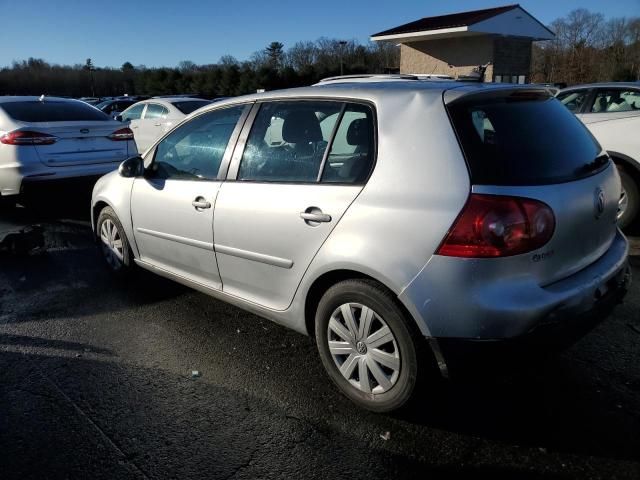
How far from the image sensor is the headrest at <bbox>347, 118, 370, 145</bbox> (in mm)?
2771

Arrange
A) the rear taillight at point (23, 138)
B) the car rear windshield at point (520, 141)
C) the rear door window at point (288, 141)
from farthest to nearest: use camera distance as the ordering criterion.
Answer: the rear taillight at point (23, 138) < the rear door window at point (288, 141) < the car rear windshield at point (520, 141)

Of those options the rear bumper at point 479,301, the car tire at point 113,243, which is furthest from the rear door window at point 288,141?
the car tire at point 113,243

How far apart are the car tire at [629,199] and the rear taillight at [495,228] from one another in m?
4.18

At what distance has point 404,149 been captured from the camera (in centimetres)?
257

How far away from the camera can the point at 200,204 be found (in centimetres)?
353

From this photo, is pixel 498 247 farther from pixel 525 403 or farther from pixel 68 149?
pixel 68 149

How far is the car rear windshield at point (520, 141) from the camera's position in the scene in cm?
238

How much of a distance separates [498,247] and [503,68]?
2945 centimetres

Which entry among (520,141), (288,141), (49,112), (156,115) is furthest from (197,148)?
(156,115)

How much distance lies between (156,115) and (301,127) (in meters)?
11.2

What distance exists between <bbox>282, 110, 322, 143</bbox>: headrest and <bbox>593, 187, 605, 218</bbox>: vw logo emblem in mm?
1499

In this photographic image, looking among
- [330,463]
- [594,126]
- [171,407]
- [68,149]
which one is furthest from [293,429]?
[68,149]

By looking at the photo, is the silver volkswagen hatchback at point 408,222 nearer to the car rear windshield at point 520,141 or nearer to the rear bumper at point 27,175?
the car rear windshield at point 520,141

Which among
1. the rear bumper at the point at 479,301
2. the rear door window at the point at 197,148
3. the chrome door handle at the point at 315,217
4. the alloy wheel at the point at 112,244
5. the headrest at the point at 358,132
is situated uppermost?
the headrest at the point at 358,132
